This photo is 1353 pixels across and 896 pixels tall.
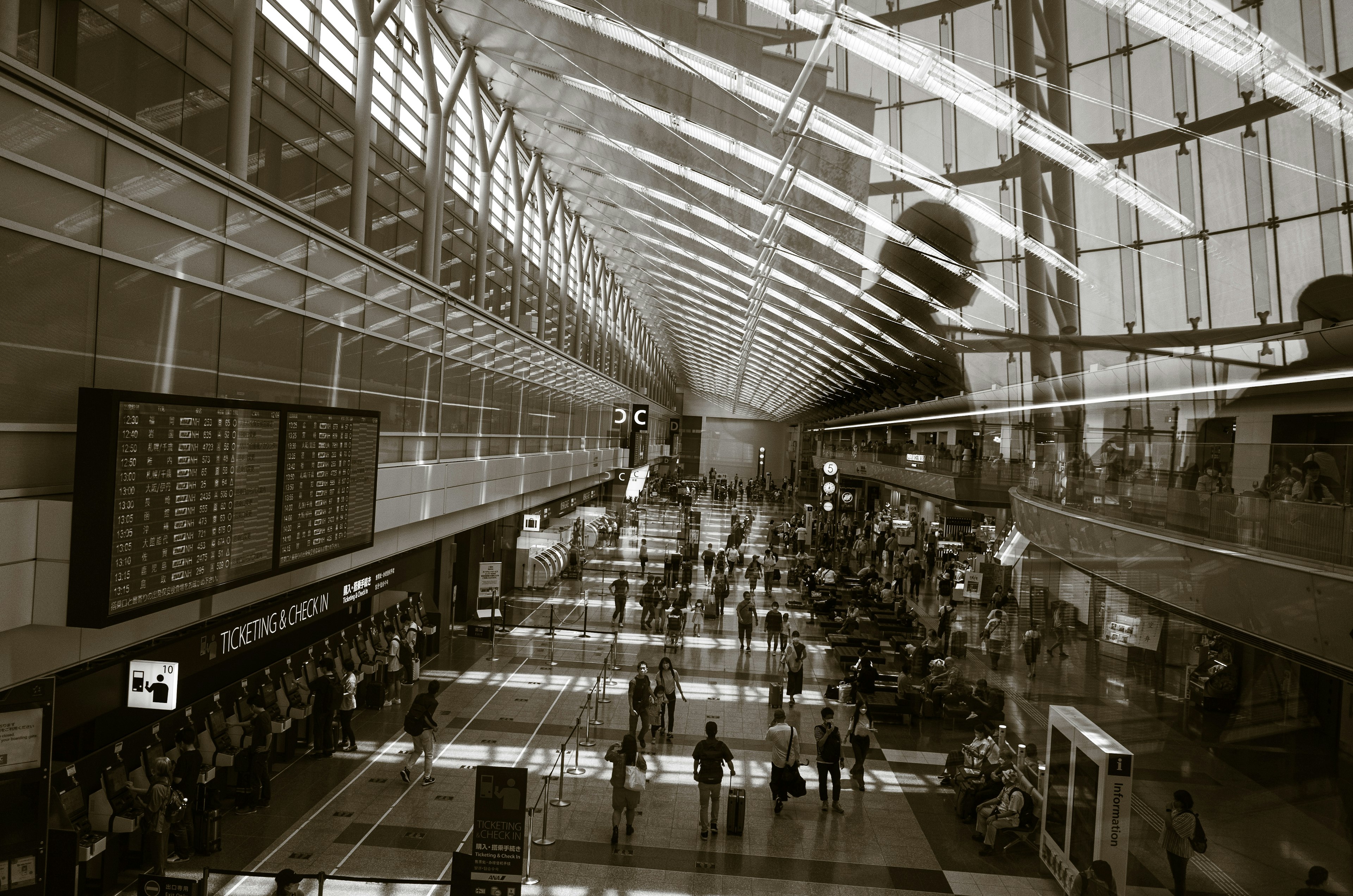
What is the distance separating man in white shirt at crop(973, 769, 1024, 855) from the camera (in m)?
10.4

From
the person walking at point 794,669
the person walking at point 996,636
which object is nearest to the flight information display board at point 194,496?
the person walking at point 794,669

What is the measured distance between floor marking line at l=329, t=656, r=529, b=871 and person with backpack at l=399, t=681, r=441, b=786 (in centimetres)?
22

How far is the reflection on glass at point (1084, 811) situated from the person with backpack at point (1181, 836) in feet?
2.66

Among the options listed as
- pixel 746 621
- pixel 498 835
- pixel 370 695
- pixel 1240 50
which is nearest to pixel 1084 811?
pixel 498 835

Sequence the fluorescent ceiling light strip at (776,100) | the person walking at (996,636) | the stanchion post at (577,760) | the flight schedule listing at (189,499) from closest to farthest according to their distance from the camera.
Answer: the flight schedule listing at (189,499) < the stanchion post at (577,760) < the fluorescent ceiling light strip at (776,100) < the person walking at (996,636)

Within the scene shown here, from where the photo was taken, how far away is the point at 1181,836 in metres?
8.99

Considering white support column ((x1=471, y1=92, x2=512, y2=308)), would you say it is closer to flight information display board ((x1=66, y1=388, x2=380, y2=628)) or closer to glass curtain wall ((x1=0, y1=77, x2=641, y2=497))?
glass curtain wall ((x1=0, y1=77, x2=641, y2=497))

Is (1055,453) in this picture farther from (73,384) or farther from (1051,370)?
(73,384)

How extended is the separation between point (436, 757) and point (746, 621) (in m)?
9.67

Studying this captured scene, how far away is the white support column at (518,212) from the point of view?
24.6 m

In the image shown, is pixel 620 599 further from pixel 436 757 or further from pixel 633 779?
pixel 633 779

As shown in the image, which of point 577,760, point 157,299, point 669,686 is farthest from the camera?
point 669,686

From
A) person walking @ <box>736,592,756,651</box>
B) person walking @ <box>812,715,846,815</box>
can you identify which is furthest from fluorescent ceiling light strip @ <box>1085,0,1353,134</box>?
person walking @ <box>736,592,756,651</box>

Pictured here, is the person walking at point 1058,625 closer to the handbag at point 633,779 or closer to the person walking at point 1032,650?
the person walking at point 1032,650
